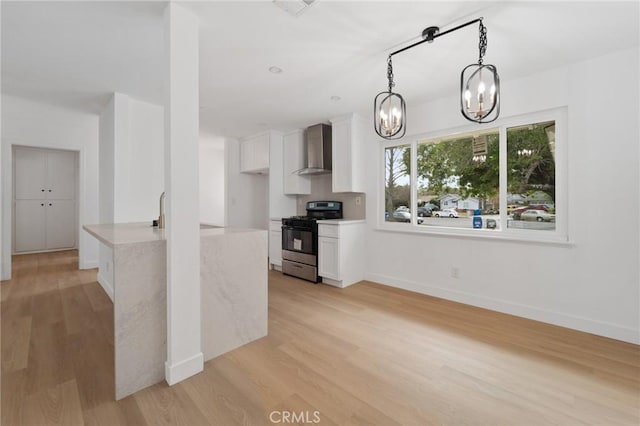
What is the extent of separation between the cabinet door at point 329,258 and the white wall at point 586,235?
1573 mm

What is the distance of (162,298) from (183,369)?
477mm

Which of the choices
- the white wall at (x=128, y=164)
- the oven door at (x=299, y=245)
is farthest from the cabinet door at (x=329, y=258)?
the white wall at (x=128, y=164)

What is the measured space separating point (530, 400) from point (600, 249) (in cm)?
164

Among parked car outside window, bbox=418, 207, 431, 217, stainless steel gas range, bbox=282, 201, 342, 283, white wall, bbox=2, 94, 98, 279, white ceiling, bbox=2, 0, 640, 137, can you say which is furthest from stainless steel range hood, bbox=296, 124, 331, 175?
white wall, bbox=2, 94, 98, 279

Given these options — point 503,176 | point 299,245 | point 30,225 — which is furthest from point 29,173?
→ point 503,176

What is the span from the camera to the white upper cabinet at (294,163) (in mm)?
4770

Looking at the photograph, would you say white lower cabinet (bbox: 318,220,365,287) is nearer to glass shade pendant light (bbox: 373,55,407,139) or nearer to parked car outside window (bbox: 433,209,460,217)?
parked car outside window (bbox: 433,209,460,217)

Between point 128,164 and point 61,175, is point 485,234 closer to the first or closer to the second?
point 128,164

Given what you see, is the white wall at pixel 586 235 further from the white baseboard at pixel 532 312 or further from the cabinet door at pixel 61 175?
the cabinet door at pixel 61 175

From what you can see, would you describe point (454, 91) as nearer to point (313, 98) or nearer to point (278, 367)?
point (313, 98)

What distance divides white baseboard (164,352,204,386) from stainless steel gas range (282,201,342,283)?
2228 millimetres

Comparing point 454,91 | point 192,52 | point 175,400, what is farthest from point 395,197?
point 175,400

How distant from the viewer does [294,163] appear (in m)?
4.80

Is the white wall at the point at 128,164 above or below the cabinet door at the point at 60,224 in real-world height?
above
